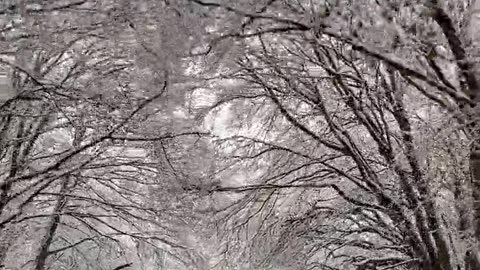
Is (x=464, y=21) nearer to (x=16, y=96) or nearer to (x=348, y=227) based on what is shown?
(x=348, y=227)

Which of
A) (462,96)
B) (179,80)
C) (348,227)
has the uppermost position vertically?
(179,80)

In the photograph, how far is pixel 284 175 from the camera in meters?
6.71

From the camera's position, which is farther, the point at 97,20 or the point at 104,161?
the point at 104,161

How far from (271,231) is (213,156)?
0.96 metres

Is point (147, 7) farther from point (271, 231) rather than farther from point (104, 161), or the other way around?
point (271, 231)

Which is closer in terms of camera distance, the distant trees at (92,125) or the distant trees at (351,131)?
the distant trees at (351,131)

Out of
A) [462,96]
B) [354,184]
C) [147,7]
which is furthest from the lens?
[354,184]

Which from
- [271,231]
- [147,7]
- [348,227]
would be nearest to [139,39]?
[147,7]

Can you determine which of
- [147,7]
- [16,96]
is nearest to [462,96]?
[147,7]

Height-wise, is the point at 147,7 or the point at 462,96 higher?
the point at 147,7

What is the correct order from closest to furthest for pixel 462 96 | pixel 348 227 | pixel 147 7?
1. pixel 462 96
2. pixel 147 7
3. pixel 348 227

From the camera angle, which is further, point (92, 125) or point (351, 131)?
point (351, 131)

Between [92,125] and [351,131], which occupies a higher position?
[351,131]

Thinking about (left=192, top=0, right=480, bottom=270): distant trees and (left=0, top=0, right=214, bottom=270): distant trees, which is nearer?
(left=192, top=0, right=480, bottom=270): distant trees
